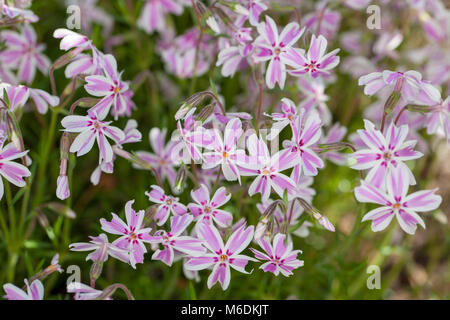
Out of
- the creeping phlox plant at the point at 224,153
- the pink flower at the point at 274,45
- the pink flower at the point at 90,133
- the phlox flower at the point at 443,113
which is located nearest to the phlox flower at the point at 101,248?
the creeping phlox plant at the point at 224,153

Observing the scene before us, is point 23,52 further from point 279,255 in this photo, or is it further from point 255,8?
point 279,255

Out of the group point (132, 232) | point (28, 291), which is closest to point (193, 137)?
point (132, 232)

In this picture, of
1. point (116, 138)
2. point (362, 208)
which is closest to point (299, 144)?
point (362, 208)

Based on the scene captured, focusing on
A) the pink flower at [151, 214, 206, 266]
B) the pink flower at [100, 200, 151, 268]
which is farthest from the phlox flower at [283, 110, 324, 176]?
the pink flower at [100, 200, 151, 268]

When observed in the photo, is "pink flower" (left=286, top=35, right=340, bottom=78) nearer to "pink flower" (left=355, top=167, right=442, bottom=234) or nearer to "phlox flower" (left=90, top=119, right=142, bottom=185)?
"pink flower" (left=355, top=167, right=442, bottom=234)

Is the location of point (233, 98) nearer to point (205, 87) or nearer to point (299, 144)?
point (205, 87)

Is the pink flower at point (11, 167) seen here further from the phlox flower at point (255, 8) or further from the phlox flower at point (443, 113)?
the phlox flower at point (443, 113)
